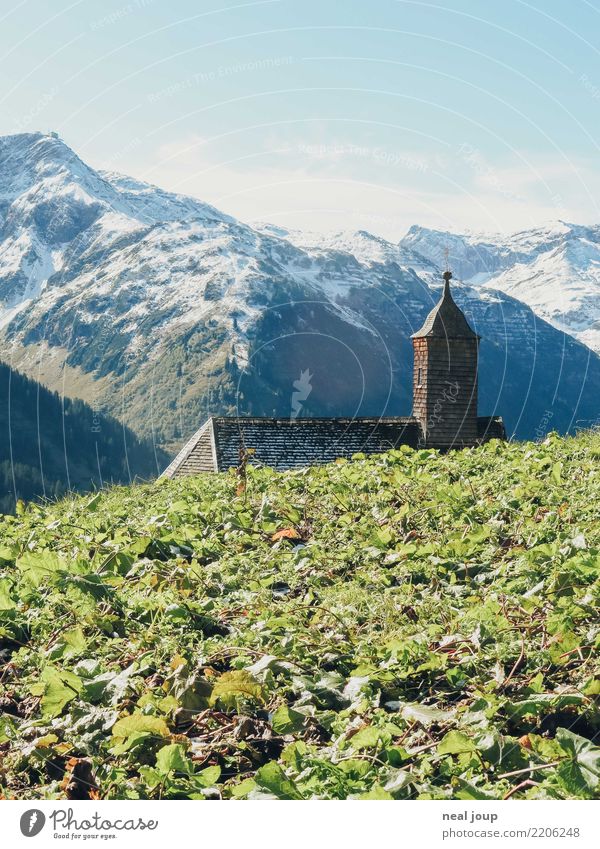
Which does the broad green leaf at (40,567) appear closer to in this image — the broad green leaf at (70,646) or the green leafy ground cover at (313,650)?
the green leafy ground cover at (313,650)

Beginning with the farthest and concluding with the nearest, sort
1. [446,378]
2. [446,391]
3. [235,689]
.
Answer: [446,378]
[446,391]
[235,689]

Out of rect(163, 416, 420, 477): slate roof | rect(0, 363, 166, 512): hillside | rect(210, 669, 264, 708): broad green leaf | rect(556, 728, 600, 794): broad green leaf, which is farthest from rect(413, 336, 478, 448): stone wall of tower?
rect(0, 363, 166, 512): hillside

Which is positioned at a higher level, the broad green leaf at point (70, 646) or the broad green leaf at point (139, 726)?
the broad green leaf at point (70, 646)

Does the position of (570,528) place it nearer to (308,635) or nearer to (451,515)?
(451,515)

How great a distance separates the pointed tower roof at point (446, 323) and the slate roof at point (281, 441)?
7.00 metres

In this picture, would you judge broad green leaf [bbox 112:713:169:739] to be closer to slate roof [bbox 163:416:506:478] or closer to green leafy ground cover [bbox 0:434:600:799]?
green leafy ground cover [bbox 0:434:600:799]

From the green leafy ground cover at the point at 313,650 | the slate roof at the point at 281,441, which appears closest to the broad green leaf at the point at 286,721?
the green leafy ground cover at the point at 313,650

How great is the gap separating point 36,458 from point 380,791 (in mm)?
182144

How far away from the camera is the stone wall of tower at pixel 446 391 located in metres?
40.5

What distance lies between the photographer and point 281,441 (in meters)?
34.1

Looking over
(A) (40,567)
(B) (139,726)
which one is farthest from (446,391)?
(B) (139,726)
